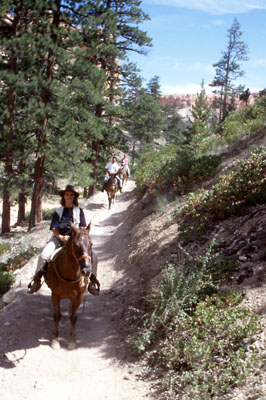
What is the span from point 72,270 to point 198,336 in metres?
2.50

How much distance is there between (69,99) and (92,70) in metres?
1.98

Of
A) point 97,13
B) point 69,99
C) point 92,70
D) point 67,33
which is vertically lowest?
point 69,99

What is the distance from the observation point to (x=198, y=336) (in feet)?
18.6

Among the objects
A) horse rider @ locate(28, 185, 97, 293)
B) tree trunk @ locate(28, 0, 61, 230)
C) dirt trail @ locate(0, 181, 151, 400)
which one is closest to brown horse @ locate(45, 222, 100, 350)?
horse rider @ locate(28, 185, 97, 293)

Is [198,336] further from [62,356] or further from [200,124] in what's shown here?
[200,124]

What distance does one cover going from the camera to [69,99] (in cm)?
1550

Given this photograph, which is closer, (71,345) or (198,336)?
(198,336)

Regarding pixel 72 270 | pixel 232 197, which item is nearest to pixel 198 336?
pixel 72 270

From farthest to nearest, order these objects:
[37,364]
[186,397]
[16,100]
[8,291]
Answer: [16,100]
[8,291]
[37,364]
[186,397]

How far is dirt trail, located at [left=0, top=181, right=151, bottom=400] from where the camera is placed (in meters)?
5.57

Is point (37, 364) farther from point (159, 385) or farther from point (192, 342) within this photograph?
point (192, 342)

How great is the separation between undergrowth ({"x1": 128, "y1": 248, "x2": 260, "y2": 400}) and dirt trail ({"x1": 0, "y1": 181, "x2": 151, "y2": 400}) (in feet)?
1.73

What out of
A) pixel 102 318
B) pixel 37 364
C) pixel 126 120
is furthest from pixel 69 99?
pixel 37 364

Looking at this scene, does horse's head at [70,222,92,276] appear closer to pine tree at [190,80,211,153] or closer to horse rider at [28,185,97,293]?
horse rider at [28,185,97,293]
